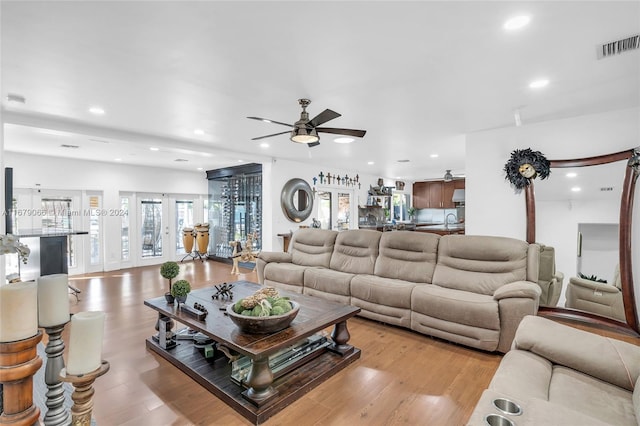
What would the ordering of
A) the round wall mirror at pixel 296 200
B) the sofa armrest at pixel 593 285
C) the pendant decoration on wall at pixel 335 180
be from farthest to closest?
1. the pendant decoration on wall at pixel 335 180
2. the round wall mirror at pixel 296 200
3. the sofa armrest at pixel 593 285

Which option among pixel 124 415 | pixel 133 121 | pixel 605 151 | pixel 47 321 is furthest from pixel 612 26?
pixel 133 121

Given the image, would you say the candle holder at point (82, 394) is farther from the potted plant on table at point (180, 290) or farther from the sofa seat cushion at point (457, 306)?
the sofa seat cushion at point (457, 306)

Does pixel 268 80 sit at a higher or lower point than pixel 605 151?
higher

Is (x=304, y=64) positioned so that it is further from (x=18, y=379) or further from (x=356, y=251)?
(x=356, y=251)

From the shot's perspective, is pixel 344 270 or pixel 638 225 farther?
pixel 344 270

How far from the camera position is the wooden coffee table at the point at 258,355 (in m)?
2.10

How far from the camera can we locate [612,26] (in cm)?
189

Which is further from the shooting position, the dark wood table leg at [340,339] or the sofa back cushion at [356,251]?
the sofa back cushion at [356,251]

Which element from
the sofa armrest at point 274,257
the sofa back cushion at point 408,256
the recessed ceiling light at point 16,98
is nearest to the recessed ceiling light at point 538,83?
the sofa back cushion at point 408,256

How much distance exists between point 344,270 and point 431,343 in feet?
5.17

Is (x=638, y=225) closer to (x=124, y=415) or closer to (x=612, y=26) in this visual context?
(x=612, y=26)

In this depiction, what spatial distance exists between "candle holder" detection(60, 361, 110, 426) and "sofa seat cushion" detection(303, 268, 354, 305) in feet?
10.5

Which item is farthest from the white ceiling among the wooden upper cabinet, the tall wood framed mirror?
the wooden upper cabinet

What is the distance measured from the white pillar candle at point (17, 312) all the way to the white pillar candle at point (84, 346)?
10 cm
